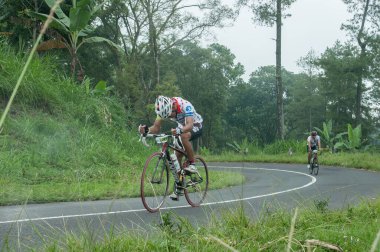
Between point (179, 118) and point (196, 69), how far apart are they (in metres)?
57.1

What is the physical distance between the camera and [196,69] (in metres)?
64.8

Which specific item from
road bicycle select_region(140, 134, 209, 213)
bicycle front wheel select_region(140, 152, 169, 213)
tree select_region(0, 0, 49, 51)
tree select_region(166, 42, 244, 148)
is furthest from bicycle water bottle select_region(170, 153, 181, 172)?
tree select_region(166, 42, 244, 148)

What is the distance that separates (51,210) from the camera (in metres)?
7.62

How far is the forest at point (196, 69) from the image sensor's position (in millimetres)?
20641

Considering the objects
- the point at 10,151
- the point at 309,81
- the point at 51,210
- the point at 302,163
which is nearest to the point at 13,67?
the point at 10,151

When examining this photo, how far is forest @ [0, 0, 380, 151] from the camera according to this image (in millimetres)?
20641

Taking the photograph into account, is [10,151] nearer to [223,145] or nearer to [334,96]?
[334,96]

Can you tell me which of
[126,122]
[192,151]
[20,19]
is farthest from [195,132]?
[20,19]

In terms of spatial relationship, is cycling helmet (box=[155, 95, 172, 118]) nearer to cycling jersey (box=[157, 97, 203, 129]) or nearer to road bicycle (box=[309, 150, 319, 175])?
cycling jersey (box=[157, 97, 203, 129])

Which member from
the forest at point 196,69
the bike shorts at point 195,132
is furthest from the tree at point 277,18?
the bike shorts at point 195,132

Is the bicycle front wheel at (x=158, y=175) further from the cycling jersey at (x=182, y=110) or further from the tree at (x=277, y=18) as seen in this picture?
the tree at (x=277, y=18)

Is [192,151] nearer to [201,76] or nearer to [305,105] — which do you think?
[201,76]

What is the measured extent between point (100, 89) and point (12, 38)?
812cm

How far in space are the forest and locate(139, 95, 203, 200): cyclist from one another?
7.72 metres
